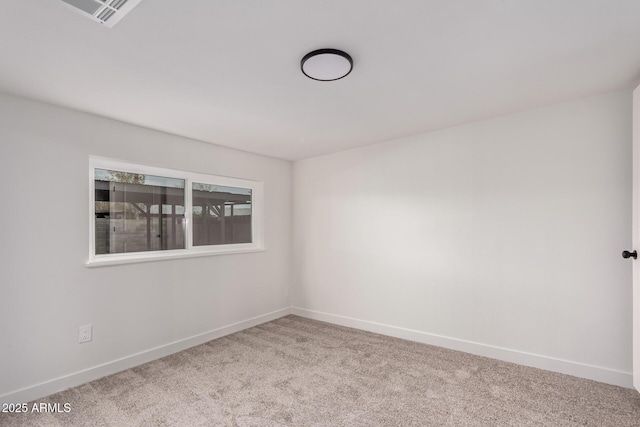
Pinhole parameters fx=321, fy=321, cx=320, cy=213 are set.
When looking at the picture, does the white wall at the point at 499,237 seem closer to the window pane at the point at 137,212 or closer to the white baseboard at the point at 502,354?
the white baseboard at the point at 502,354

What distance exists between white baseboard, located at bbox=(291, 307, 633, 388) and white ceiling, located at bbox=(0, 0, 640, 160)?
2.15m

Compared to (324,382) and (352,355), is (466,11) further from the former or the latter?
(352,355)

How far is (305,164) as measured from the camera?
178 inches

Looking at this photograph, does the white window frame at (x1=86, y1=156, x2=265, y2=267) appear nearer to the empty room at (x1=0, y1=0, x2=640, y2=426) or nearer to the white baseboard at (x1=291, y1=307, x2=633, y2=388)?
the empty room at (x1=0, y1=0, x2=640, y2=426)

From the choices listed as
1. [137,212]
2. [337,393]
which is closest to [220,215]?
[137,212]

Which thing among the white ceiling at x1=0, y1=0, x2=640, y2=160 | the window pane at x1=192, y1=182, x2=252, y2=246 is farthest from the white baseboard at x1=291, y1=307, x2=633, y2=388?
the white ceiling at x1=0, y1=0, x2=640, y2=160

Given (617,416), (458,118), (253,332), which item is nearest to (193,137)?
(253,332)

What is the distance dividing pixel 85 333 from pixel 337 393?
2103 mm

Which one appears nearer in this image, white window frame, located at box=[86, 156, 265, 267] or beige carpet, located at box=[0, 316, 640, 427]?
beige carpet, located at box=[0, 316, 640, 427]

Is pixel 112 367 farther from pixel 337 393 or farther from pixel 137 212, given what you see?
pixel 337 393

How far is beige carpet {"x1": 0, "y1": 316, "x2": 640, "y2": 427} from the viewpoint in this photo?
208 centimetres

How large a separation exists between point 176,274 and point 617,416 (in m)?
3.67

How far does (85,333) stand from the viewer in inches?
104

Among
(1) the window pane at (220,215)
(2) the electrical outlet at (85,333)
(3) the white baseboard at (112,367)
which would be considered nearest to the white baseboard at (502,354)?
(3) the white baseboard at (112,367)
